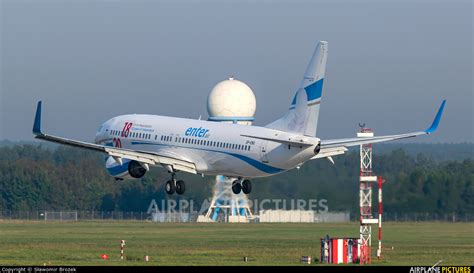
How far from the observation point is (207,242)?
339 feet

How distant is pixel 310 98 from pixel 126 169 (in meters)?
16.8

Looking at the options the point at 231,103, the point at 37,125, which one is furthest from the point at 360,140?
the point at 231,103

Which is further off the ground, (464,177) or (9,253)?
(464,177)

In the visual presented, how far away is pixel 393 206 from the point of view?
380 ft

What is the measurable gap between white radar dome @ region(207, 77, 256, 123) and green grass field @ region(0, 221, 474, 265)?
454 inches

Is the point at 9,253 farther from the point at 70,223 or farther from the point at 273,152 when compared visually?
the point at 70,223

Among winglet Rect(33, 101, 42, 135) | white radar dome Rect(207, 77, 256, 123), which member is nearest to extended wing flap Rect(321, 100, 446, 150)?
winglet Rect(33, 101, 42, 135)

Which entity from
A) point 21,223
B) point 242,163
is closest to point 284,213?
point 21,223

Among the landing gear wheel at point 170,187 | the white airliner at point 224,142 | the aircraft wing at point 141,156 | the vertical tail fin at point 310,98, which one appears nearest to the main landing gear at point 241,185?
the white airliner at point 224,142

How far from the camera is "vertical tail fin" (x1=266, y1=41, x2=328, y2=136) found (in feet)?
278

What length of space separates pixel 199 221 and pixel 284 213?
44.3ft

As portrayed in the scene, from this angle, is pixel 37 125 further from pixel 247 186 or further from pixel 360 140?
pixel 360 140

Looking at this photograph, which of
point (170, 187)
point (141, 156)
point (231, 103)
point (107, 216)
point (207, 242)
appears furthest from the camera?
point (107, 216)

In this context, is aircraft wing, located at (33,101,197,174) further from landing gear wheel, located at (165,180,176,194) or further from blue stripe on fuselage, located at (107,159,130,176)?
blue stripe on fuselage, located at (107,159,130,176)
